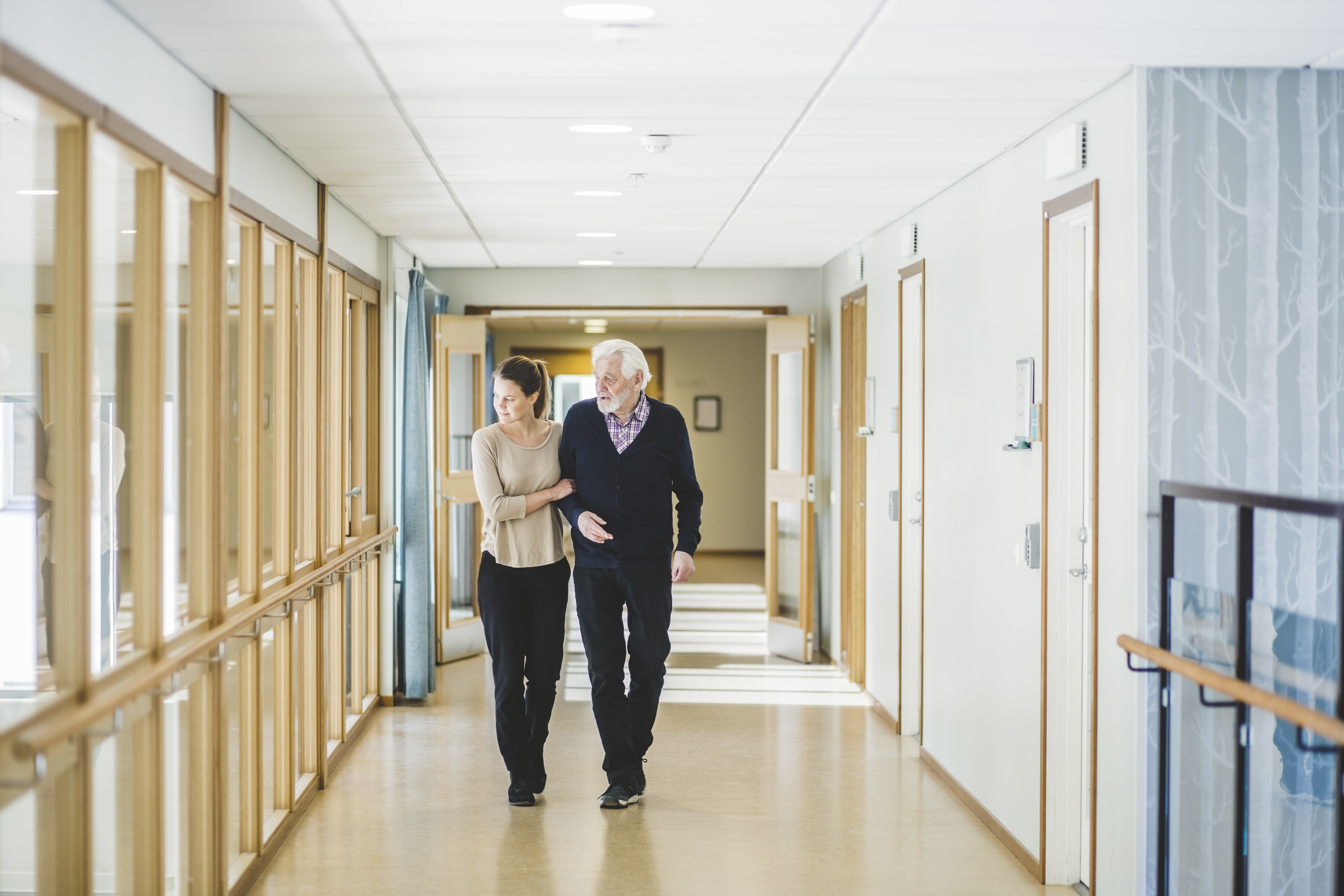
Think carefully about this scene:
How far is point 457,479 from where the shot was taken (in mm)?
7105

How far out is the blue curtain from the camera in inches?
237

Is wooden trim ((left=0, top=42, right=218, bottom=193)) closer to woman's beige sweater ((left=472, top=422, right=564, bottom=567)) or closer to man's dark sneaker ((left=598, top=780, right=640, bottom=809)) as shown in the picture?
woman's beige sweater ((left=472, top=422, right=564, bottom=567))

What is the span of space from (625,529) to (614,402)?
457 millimetres

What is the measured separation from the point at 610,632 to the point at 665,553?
358 mm

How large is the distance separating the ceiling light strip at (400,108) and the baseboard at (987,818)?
3.05 metres

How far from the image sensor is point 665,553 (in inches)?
165

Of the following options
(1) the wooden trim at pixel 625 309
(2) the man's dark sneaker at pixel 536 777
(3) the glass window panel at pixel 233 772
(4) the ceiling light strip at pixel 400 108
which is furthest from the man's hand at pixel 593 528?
(1) the wooden trim at pixel 625 309

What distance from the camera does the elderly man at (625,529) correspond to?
4.13m

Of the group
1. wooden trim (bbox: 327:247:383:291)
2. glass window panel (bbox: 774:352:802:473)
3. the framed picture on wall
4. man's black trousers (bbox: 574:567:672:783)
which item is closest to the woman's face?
man's black trousers (bbox: 574:567:672:783)

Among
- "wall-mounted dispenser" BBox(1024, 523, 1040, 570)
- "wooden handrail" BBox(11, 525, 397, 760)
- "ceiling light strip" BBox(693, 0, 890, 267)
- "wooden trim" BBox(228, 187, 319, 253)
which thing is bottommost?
"wooden handrail" BBox(11, 525, 397, 760)

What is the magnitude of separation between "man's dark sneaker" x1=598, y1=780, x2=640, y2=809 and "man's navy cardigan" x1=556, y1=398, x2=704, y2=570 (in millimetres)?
849

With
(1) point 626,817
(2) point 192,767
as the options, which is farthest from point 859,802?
(2) point 192,767

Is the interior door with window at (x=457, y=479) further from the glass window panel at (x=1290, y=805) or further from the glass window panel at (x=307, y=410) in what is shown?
the glass window panel at (x=1290, y=805)

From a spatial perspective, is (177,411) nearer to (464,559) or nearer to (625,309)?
(464,559)
